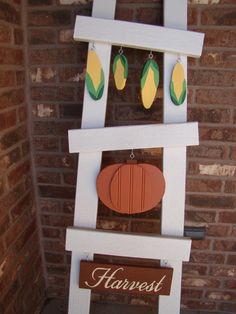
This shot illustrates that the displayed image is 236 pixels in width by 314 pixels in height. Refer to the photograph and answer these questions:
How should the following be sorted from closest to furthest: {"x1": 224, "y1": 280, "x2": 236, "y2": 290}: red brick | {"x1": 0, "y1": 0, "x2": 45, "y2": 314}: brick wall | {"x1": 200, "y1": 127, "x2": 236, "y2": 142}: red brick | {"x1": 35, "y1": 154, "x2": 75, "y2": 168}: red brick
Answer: {"x1": 0, "y1": 0, "x2": 45, "y2": 314}: brick wall < {"x1": 200, "y1": 127, "x2": 236, "y2": 142}: red brick < {"x1": 35, "y1": 154, "x2": 75, "y2": 168}: red brick < {"x1": 224, "y1": 280, "x2": 236, "y2": 290}: red brick

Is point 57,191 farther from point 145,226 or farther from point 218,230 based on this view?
point 218,230

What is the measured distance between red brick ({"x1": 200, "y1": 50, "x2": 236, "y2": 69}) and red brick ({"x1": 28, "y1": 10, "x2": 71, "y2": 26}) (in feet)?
1.60

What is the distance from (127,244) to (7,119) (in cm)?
58

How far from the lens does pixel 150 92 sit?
894mm

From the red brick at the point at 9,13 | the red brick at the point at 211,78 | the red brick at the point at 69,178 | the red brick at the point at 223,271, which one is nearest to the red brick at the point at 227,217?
the red brick at the point at 223,271

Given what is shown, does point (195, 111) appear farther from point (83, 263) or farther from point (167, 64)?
point (83, 263)

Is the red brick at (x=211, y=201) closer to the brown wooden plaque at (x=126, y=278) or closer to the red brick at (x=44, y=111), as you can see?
the brown wooden plaque at (x=126, y=278)

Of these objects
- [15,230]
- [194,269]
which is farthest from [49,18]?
[194,269]

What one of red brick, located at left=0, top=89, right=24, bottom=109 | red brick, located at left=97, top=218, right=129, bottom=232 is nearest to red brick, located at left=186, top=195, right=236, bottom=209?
red brick, located at left=97, top=218, right=129, bottom=232

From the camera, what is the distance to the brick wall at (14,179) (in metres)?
0.96

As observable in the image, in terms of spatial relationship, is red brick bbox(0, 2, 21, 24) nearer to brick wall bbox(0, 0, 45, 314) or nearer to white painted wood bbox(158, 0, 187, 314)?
brick wall bbox(0, 0, 45, 314)

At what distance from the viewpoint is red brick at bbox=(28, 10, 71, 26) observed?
1001 mm

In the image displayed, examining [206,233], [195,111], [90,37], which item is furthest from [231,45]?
[206,233]

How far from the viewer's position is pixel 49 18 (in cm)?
101
